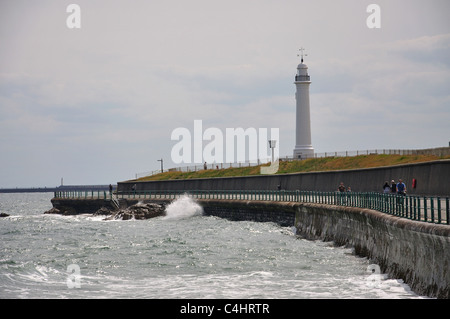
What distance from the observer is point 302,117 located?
291 feet

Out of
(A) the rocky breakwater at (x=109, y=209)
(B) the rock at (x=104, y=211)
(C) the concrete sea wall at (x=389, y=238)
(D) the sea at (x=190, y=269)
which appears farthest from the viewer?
(B) the rock at (x=104, y=211)

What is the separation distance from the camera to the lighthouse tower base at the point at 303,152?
287 feet

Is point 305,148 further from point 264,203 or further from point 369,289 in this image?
point 369,289

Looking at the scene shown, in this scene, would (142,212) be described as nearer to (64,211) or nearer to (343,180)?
(64,211)

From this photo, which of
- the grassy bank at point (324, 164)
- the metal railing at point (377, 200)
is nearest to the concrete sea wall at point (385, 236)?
the metal railing at point (377, 200)

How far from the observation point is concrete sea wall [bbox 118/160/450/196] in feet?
109

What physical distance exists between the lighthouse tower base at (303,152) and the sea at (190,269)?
46.8 m

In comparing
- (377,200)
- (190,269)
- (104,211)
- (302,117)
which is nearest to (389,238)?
(377,200)

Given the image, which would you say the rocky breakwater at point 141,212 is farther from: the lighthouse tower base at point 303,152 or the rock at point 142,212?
the lighthouse tower base at point 303,152

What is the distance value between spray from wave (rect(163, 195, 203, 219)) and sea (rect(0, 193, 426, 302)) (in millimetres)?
18204

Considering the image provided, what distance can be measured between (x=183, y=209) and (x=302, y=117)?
3240cm

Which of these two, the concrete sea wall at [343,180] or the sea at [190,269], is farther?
the concrete sea wall at [343,180]

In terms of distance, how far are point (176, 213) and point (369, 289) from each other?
4044cm

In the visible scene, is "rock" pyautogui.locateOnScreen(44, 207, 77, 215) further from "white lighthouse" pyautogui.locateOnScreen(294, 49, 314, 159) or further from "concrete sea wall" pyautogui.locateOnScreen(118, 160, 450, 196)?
"white lighthouse" pyautogui.locateOnScreen(294, 49, 314, 159)
